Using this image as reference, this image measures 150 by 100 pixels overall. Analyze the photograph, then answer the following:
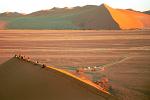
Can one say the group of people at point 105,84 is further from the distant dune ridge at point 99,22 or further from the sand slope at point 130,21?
the sand slope at point 130,21

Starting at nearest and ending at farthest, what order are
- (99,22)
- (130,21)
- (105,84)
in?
(105,84)
(99,22)
(130,21)

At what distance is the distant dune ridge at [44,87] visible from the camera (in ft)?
17.5

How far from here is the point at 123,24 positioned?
58.2m

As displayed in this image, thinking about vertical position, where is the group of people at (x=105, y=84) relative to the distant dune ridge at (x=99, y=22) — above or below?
above

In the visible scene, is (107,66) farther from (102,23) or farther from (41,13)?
(41,13)

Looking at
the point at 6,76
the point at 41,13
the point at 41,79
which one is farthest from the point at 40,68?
the point at 41,13

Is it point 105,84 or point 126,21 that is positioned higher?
point 105,84

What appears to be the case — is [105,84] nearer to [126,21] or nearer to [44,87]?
[44,87]

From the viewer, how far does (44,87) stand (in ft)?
17.7

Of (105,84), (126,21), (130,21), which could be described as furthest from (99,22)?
(105,84)

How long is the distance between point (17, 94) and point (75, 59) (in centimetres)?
922

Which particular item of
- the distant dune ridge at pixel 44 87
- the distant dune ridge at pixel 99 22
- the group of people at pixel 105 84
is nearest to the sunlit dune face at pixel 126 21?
the distant dune ridge at pixel 99 22

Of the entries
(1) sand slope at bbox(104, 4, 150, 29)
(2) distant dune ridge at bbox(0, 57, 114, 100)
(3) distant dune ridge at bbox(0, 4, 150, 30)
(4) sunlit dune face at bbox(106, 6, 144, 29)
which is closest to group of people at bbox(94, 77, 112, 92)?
(2) distant dune ridge at bbox(0, 57, 114, 100)

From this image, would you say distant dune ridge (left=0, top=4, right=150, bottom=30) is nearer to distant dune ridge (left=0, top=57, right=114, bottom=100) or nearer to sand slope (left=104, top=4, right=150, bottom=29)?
sand slope (left=104, top=4, right=150, bottom=29)
